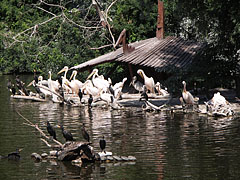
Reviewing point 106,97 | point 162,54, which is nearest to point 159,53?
point 162,54

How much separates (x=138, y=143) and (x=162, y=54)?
11106 mm

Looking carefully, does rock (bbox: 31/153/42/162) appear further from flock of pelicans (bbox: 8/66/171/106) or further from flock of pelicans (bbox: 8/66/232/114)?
flock of pelicans (bbox: 8/66/171/106)

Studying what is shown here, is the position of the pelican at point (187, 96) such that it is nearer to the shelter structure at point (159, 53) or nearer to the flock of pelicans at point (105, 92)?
the flock of pelicans at point (105, 92)

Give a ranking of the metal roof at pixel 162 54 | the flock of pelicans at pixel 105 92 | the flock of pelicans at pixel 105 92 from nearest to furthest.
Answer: the flock of pelicans at pixel 105 92, the flock of pelicans at pixel 105 92, the metal roof at pixel 162 54

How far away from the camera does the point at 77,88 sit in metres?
27.2

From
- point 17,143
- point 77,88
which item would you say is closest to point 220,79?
point 77,88

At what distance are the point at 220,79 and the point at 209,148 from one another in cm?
793

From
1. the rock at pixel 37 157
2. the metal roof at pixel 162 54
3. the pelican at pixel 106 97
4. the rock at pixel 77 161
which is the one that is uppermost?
the metal roof at pixel 162 54

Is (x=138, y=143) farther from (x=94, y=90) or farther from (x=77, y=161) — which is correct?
(x=94, y=90)

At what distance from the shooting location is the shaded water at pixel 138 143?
1300 centimetres

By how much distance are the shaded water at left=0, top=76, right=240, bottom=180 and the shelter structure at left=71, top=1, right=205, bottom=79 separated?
9.40 ft

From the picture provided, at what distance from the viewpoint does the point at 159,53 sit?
26734 millimetres

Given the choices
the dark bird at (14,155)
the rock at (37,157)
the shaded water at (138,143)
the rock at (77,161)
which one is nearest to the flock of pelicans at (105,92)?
the shaded water at (138,143)

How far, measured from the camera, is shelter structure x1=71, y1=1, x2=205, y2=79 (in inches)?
987
